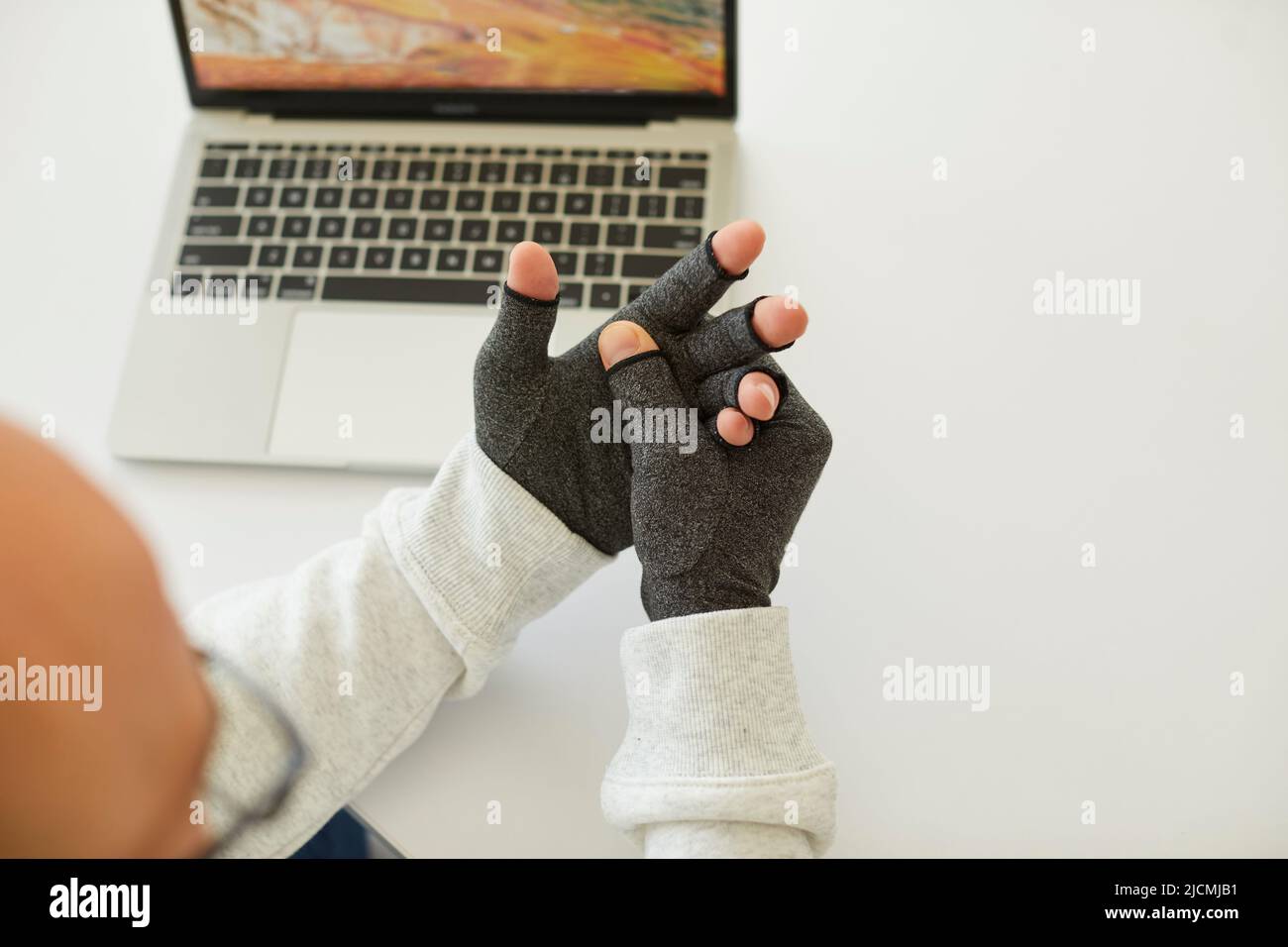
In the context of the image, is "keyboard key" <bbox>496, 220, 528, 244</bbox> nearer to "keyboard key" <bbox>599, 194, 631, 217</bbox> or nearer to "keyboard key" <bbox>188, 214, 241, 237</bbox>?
"keyboard key" <bbox>599, 194, 631, 217</bbox>

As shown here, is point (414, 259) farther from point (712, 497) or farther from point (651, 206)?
point (712, 497)

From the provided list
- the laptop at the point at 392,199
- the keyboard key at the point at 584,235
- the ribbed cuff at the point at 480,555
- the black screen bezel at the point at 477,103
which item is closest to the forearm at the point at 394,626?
the ribbed cuff at the point at 480,555

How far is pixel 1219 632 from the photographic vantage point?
0.68 m

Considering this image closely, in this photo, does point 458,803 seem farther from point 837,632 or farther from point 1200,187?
point 1200,187

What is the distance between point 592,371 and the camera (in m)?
0.67

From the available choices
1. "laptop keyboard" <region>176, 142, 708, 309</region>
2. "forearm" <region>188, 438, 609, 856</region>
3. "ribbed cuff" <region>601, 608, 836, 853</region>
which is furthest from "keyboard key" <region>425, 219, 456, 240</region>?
"ribbed cuff" <region>601, 608, 836, 853</region>

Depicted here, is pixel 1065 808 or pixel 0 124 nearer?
pixel 1065 808

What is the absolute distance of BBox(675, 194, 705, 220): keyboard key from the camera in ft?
2.64

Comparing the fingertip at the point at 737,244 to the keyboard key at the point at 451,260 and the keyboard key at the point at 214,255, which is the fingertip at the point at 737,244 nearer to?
the keyboard key at the point at 451,260

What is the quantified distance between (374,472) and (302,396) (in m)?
0.07

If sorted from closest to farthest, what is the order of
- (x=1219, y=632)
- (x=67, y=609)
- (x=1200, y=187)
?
(x=67, y=609)
(x=1219, y=632)
(x=1200, y=187)

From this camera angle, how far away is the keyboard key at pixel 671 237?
0.79 metres
